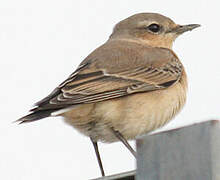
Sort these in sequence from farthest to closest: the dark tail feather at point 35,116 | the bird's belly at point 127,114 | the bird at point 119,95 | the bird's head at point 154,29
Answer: the bird's head at point 154,29 → the bird's belly at point 127,114 → the bird at point 119,95 → the dark tail feather at point 35,116

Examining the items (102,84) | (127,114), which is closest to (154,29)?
(102,84)

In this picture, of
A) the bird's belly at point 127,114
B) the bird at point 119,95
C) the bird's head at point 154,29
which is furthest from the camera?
the bird's head at point 154,29

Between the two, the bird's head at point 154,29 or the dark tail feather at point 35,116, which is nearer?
the dark tail feather at point 35,116

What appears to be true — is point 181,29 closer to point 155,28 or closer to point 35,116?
point 155,28

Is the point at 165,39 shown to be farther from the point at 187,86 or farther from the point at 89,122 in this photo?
the point at 89,122

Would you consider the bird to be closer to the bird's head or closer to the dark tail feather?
the dark tail feather

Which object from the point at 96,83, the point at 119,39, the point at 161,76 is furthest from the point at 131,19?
the point at 96,83

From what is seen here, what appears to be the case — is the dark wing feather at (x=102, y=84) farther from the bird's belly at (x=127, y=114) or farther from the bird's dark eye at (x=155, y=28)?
the bird's dark eye at (x=155, y=28)

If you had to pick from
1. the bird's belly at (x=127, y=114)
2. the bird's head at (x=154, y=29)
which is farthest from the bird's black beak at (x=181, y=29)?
the bird's belly at (x=127, y=114)
